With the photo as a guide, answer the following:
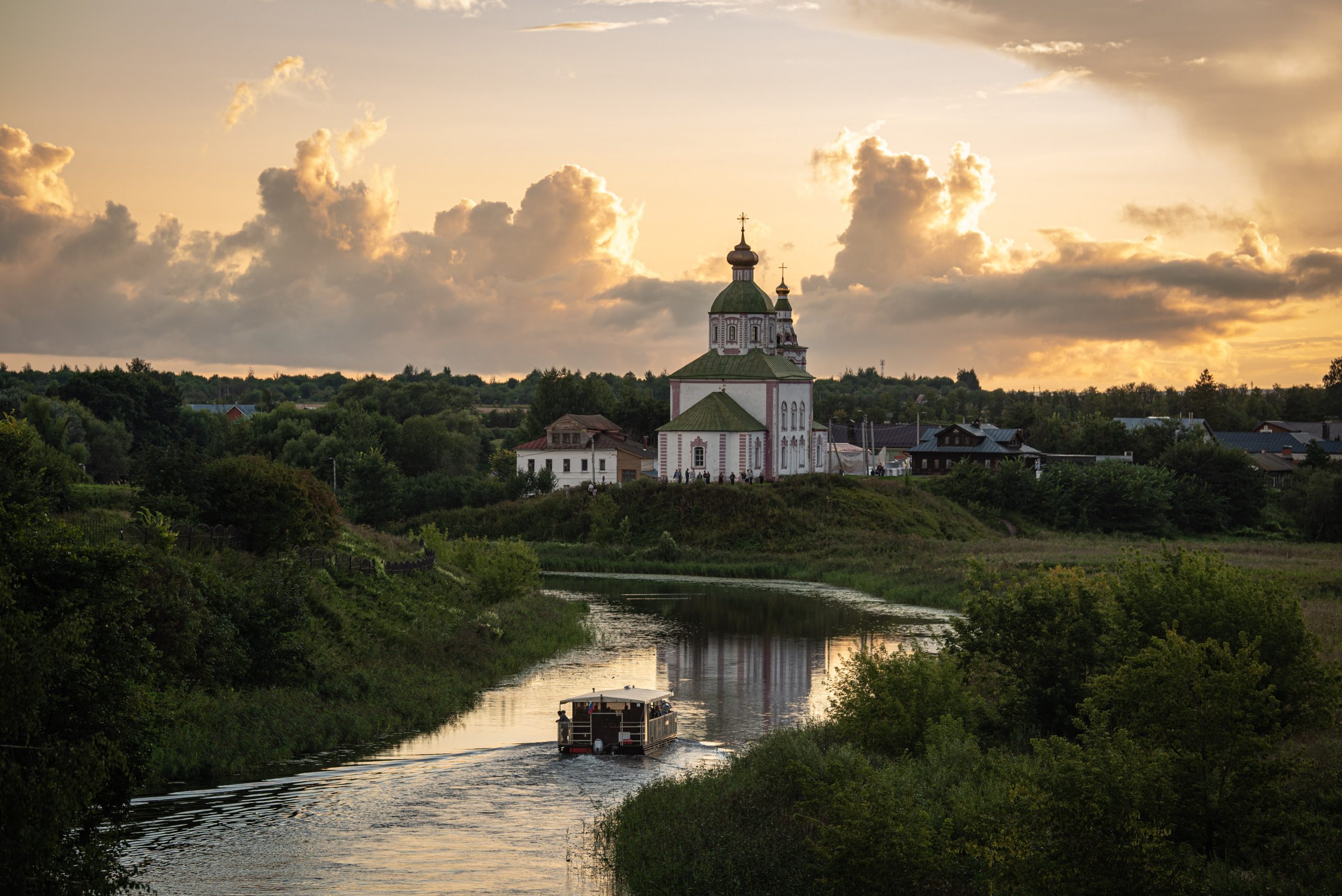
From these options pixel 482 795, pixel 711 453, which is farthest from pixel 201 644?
pixel 711 453

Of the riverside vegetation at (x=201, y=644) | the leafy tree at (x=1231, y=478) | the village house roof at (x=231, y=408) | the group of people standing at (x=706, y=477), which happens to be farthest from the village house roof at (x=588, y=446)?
the village house roof at (x=231, y=408)

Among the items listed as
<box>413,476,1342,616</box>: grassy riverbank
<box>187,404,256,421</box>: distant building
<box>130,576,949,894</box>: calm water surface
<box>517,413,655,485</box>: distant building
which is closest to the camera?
<box>130,576,949,894</box>: calm water surface

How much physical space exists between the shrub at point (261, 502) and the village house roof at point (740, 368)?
4467cm

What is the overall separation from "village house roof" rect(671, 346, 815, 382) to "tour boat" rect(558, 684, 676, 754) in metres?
53.8

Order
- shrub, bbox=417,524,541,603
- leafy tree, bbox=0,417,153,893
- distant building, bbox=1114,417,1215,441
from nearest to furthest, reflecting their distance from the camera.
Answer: leafy tree, bbox=0,417,153,893 → shrub, bbox=417,524,541,603 → distant building, bbox=1114,417,1215,441

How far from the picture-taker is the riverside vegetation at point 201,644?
15305 millimetres

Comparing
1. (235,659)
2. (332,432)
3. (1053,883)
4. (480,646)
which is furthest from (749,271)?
(1053,883)

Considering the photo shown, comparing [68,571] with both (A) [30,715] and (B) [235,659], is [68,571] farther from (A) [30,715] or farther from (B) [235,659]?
(B) [235,659]

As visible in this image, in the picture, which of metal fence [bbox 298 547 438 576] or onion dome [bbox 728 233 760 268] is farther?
onion dome [bbox 728 233 760 268]

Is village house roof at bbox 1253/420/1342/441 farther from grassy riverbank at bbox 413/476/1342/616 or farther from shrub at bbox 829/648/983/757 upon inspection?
shrub at bbox 829/648/983/757

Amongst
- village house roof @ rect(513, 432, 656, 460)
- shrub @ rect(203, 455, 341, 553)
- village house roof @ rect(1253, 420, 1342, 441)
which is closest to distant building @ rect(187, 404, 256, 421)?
village house roof @ rect(513, 432, 656, 460)

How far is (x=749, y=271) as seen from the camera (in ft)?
284

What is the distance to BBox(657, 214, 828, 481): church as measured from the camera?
79562 mm

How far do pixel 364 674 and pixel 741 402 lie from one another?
5103 centimetres
